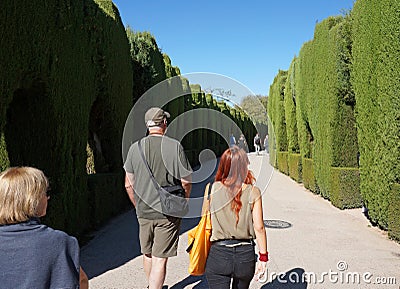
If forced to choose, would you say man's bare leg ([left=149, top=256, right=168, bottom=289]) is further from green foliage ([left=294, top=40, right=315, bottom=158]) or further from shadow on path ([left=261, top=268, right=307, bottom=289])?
green foliage ([left=294, top=40, right=315, bottom=158])

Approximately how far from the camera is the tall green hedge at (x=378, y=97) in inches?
303

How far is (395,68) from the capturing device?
7.59 metres

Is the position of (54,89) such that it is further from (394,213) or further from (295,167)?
(295,167)

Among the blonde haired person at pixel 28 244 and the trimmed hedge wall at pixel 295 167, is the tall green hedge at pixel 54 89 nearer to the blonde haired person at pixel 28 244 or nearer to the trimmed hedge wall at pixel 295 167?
the blonde haired person at pixel 28 244

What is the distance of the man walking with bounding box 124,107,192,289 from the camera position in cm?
449

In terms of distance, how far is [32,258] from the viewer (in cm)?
204

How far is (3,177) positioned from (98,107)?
8.08 m

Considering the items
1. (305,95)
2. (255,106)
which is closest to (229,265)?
(305,95)

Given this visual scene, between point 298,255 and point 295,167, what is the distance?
42.7 feet

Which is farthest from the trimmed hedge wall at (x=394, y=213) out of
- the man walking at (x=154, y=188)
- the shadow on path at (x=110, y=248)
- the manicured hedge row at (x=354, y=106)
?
the man walking at (x=154, y=188)

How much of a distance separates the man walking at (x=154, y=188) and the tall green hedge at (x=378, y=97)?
472cm

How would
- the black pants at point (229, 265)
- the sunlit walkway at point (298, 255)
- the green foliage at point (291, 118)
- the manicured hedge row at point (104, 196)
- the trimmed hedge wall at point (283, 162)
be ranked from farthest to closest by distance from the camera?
the trimmed hedge wall at point (283, 162) < the green foliage at point (291, 118) < the manicured hedge row at point (104, 196) < the sunlit walkway at point (298, 255) < the black pants at point (229, 265)

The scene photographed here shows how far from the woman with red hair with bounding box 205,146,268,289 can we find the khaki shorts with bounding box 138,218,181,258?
3.49 ft

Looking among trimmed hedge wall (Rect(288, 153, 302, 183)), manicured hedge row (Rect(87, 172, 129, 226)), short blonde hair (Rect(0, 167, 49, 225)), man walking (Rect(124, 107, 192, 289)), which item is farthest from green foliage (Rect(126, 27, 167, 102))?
short blonde hair (Rect(0, 167, 49, 225))
